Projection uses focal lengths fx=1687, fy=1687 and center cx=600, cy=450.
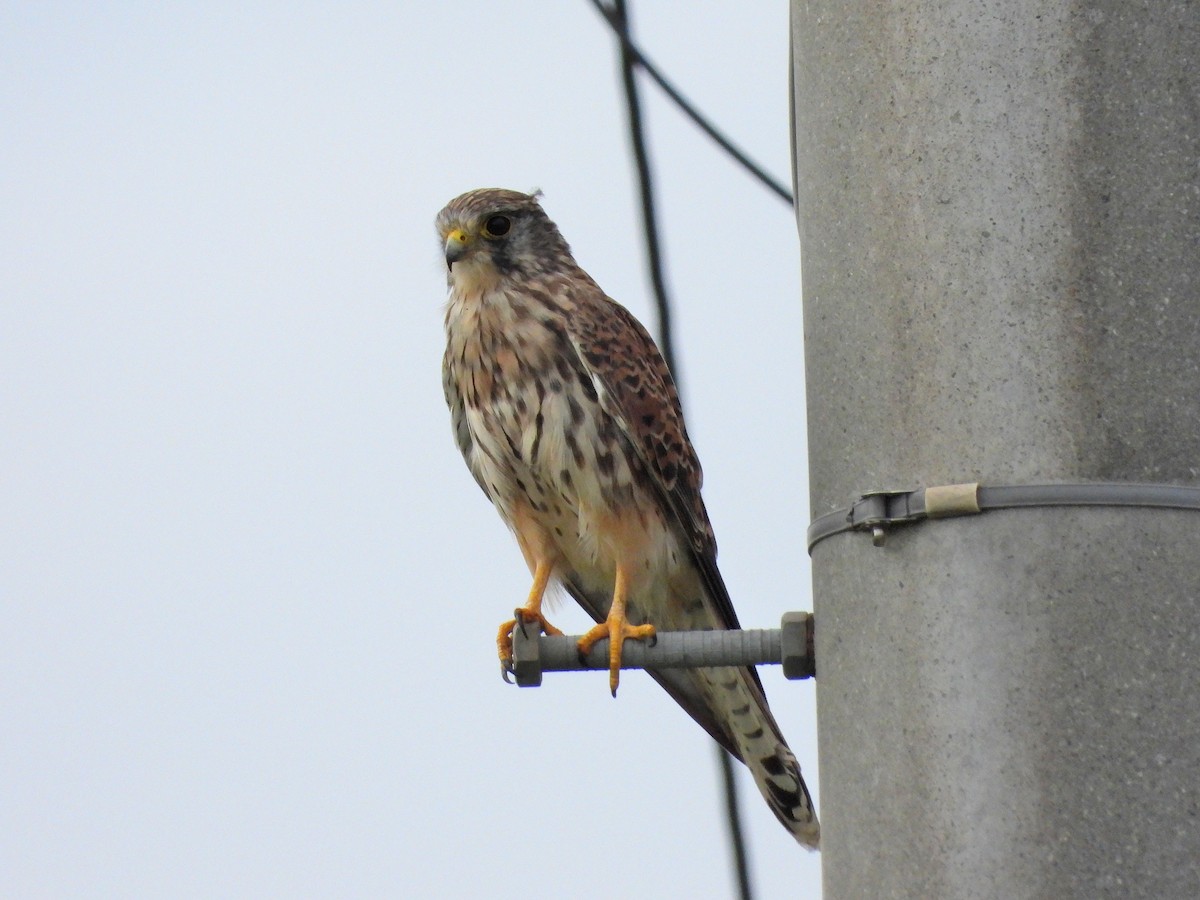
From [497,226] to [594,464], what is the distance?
80cm

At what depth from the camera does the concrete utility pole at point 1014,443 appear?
1.52 m

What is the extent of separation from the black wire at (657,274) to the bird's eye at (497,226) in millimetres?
868

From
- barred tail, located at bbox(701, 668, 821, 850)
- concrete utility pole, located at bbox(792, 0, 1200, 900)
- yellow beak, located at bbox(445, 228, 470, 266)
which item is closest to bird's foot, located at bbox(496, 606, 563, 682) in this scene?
barred tail, located at bbox(701, 668, 821, 850)

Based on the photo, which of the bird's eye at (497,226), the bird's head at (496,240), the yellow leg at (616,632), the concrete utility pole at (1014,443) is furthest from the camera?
the bird's eye at (497,226)

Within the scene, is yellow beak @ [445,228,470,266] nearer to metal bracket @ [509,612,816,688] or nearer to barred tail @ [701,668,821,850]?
barred tail @ [701,668,821,850]

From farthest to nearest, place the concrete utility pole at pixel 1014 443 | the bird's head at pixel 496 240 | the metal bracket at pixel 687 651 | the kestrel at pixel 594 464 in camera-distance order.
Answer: the bird's head at pixel 496 240 < the kestrel at pixel 594 464 < the metal bracket at pixel 687 651 < the concrete utility pole at pixel 1014 443

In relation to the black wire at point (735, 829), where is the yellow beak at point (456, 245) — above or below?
above

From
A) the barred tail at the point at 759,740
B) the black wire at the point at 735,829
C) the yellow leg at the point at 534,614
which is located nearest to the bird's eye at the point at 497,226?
the yellow leg at the point at 534,614

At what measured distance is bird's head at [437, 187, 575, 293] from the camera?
13.4 ft

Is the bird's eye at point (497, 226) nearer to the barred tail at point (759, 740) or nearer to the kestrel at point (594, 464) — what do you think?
the kestrel at point (594, 464)

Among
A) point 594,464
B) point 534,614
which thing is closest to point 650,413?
point 594,464

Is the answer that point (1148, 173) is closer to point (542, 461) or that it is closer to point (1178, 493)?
point (1178, 493)

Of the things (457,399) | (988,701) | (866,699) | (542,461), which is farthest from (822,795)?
(457,399)

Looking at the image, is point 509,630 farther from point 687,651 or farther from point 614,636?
point 687,651
